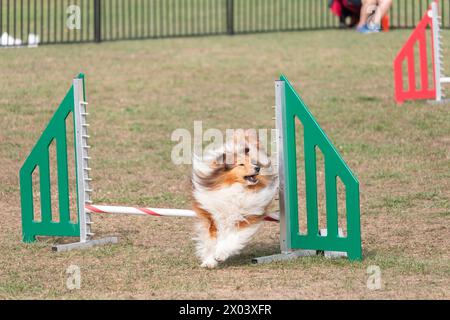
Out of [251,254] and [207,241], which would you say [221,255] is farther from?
[251,254]

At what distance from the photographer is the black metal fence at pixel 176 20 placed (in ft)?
61.2

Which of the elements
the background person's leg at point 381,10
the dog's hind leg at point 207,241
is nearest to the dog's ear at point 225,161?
the dog's hind leg at point 207,241

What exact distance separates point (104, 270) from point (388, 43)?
11.0 m

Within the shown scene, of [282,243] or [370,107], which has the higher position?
[370,107]

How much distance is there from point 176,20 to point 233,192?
13.4 meters

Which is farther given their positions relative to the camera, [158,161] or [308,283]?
[158,161]

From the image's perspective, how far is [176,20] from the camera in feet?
66.9

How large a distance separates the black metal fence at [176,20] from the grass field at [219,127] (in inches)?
23.4

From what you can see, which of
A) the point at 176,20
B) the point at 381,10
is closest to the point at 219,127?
the point at 381,10

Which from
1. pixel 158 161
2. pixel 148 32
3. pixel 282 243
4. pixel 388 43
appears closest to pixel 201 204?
pixel 282 243

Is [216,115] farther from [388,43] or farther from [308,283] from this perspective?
[308,283]

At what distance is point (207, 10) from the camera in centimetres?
2148
